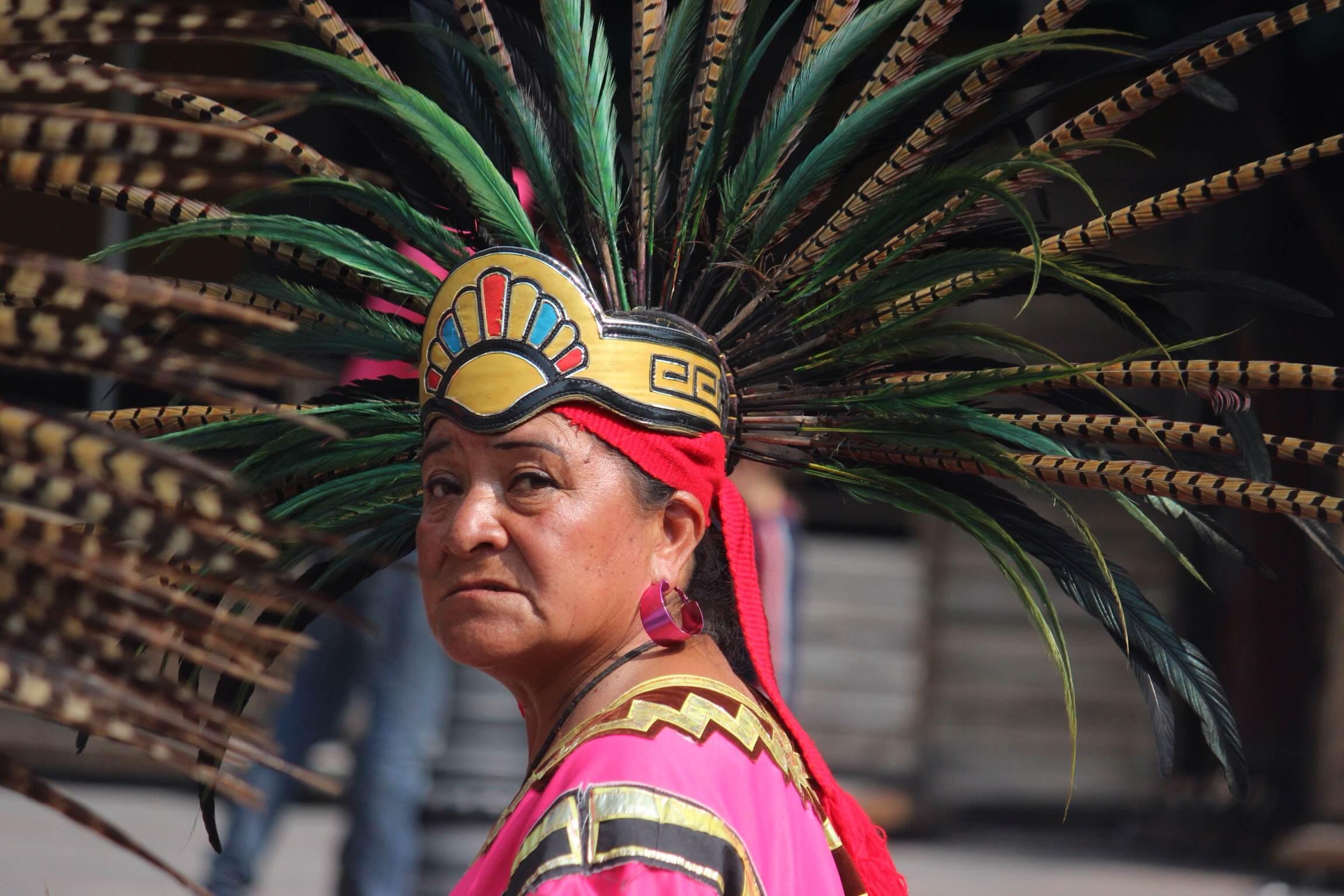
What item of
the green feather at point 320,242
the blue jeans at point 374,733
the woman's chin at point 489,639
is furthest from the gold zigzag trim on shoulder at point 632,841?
the blue jeans at point 374,733

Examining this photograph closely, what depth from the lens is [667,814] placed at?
5.13ft

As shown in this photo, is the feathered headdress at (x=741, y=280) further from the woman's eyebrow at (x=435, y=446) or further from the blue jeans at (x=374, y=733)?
the blue jeans at (x=374, y=733)

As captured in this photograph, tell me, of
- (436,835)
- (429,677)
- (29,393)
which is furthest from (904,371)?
(29,393)

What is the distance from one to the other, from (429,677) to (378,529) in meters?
1.91

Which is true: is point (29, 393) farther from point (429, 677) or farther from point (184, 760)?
point (184, 760)

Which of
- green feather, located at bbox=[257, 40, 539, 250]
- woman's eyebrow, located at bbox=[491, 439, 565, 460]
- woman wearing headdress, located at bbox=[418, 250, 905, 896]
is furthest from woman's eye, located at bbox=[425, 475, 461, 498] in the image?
green feather, located at bbox=[257, 40, 539, 250]

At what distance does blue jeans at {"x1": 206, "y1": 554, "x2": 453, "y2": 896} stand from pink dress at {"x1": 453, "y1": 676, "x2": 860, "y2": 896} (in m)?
2.21

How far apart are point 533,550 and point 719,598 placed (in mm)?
356

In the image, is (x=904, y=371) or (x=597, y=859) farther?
(x=904, y=371)

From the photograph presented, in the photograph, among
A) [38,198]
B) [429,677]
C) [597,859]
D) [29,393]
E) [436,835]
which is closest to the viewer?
[597,859]

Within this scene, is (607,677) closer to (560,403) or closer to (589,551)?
(589,551)

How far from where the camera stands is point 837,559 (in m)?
7.31

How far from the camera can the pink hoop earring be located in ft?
6.09

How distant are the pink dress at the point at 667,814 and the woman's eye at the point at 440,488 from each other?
1.14 ft
